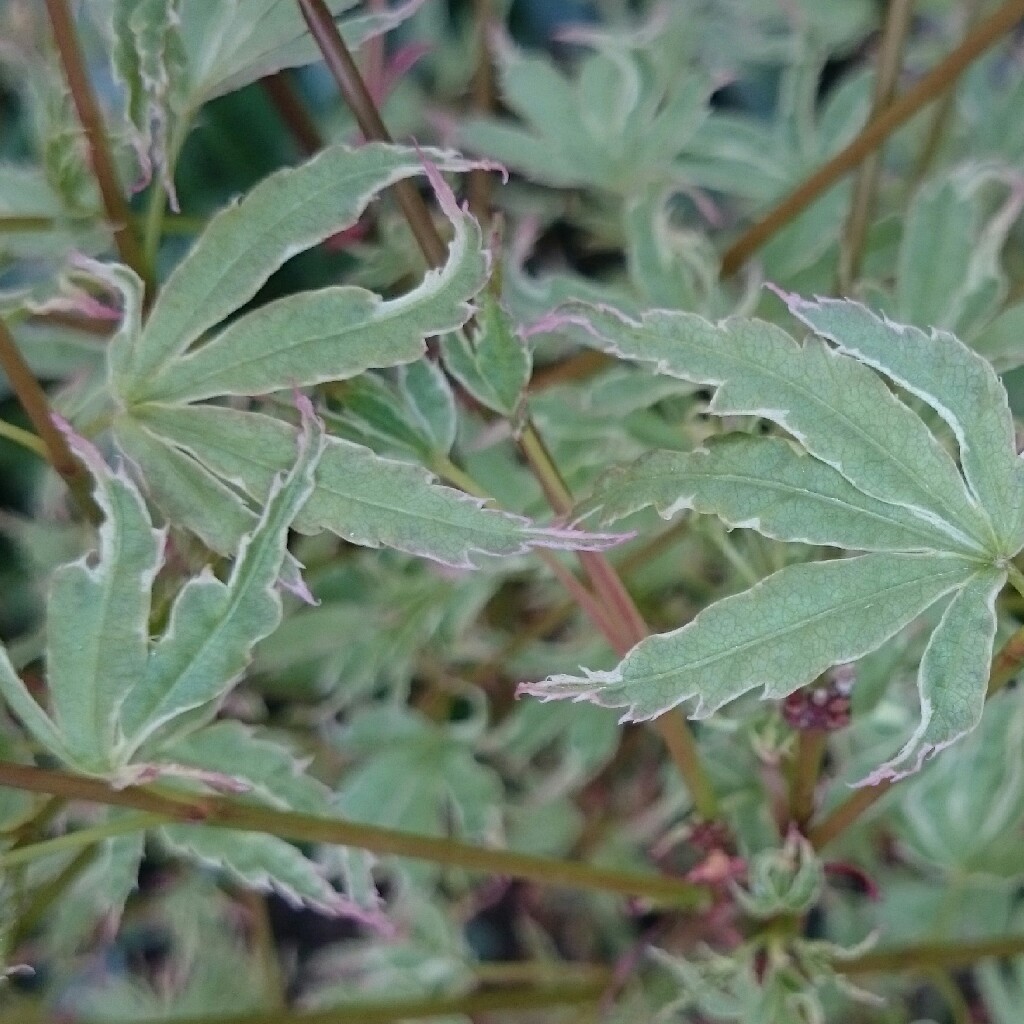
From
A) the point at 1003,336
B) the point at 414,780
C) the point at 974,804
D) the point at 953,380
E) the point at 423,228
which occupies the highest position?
the point at 423,228

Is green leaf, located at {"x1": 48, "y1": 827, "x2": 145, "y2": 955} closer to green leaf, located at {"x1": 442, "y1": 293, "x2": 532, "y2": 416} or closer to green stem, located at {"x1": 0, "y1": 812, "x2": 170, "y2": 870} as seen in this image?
green stem, located at {"x1": 0, "y1": 812, "x2": 170, "y2": 870}

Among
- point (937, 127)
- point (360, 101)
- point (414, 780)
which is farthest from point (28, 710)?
point (937, 127)

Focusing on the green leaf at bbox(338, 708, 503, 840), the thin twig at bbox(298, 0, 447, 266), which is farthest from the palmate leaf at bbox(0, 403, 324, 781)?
the green leaf at bbox(338, 708, 503, 840)

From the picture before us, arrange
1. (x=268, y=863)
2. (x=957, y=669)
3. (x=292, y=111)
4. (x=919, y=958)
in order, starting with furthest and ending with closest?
(x=292, y=111) → (x=919, y=958) → (x=268, y=863) → (x=957, y=669)

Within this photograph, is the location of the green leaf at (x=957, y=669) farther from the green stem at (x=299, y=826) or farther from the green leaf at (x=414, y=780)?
the green leaf at (x=414, y=780)

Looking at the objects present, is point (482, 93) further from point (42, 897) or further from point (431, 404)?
point (42, 897)
